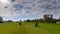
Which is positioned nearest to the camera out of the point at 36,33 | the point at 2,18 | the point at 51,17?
the point at 36,33

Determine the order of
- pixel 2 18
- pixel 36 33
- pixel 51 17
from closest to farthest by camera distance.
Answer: pixel 36 33, pixel 51 17, pixel 2 18

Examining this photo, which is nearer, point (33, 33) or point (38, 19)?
point (33, 33)

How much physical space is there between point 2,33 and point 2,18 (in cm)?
459

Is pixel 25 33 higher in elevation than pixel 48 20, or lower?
lower

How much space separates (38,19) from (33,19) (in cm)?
77

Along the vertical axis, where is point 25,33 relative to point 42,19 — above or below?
below

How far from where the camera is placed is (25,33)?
17.5m

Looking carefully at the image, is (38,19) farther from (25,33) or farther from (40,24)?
(25,33)

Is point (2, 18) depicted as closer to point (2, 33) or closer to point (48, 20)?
point (2, 33)

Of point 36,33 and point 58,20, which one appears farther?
point 58,20

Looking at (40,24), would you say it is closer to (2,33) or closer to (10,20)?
(10,20)

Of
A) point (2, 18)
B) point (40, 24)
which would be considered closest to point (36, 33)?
point (40, 24)

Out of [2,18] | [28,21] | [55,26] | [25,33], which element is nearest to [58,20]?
[55,26]

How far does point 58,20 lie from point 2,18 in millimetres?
8211
